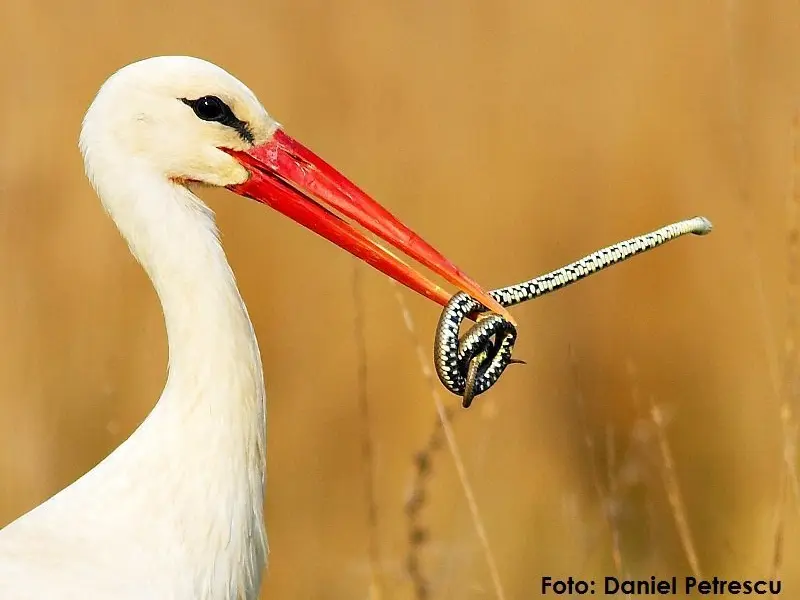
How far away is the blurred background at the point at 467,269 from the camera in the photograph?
3.79 m

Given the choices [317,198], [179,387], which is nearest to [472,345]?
[317,198]

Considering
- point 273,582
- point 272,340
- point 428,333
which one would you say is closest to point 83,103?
point 272,340

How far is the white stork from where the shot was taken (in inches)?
89.8

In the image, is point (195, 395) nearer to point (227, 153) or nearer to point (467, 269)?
point (227, 153)

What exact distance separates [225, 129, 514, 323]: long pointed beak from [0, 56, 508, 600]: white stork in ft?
0.06

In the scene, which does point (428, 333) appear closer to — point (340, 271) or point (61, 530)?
point (340, 271)

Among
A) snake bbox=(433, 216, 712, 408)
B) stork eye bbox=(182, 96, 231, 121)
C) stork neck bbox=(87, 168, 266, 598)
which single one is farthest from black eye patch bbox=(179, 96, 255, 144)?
snake bbox=(433, 216, 712, 408)

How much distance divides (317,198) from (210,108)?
0.79 ft

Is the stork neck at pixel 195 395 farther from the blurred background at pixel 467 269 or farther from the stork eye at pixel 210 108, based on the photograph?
the blurred background at pixel 467 269

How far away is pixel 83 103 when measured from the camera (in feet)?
13.4

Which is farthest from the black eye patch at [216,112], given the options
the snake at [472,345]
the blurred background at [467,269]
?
the blurred background at [467,269]

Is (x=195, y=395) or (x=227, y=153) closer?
(x=195, y=395)

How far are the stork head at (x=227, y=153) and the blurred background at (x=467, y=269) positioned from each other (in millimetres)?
1219

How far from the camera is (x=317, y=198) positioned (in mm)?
2494
